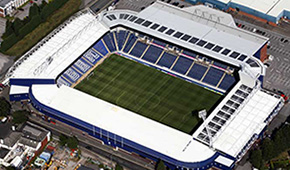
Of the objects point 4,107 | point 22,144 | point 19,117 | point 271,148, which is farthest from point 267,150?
point 4,107

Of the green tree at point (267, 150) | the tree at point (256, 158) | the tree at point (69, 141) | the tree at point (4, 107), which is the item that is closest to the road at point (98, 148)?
the tree at point (69, 141)

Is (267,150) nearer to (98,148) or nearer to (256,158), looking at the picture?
(256,158)

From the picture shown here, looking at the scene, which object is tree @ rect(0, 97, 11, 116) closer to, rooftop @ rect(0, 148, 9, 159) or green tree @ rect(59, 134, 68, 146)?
rooftop @ rect(0, 148, 9, 159)

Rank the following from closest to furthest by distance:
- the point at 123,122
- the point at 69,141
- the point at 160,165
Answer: the point at 160,165, the point at 69,141, the point at 123,122

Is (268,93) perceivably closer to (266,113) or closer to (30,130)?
(266,113)

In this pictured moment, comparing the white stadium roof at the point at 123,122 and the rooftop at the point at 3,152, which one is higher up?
the white stadium roof at the point at 123,122

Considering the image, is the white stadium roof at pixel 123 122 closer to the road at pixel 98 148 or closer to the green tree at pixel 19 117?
the road at pixel 98 148
